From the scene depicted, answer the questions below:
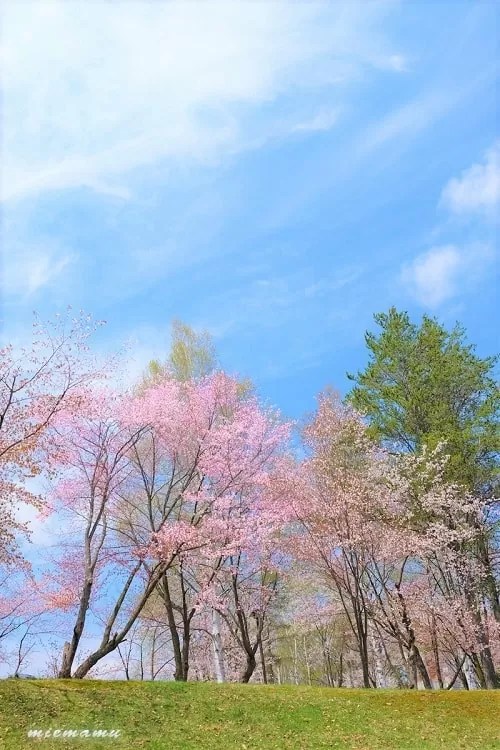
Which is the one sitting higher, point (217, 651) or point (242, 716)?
point (217, 651)

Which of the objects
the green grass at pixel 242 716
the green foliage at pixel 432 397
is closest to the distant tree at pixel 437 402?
the green foliage at pixel 432 397

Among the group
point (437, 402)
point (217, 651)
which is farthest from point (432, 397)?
point (217, 651)

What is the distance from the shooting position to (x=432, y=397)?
20.5m

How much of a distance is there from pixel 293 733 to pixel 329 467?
320 inches

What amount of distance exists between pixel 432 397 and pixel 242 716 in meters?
12.1

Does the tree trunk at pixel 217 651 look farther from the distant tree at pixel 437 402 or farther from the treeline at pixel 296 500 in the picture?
the distant tree at pixel 437 402

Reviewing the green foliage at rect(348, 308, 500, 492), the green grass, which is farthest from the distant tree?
the green grass

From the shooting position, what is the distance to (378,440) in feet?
67.7

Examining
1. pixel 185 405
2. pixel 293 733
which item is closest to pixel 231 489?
pixel 185 405

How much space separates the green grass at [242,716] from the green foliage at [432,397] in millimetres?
7569

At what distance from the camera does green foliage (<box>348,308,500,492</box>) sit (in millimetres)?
19578

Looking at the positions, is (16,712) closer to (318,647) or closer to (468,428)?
(468,428)

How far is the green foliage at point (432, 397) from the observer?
19.6 m

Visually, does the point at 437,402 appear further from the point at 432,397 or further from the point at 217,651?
the point at 217,651
